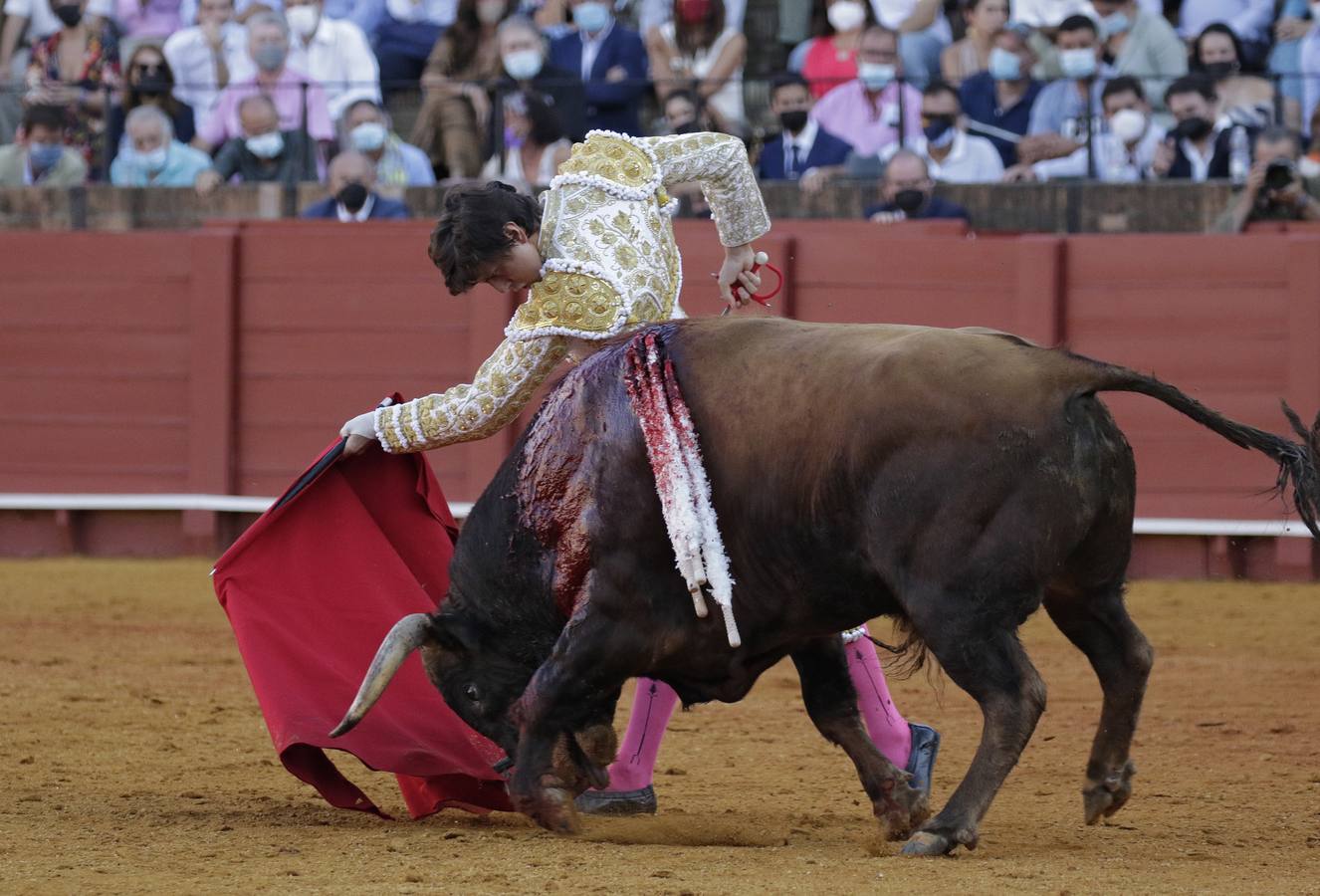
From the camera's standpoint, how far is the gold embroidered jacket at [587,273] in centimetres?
357

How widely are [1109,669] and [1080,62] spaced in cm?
532

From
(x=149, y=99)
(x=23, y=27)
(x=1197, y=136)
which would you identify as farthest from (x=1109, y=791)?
(x=23, y=27)

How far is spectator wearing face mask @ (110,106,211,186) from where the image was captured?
9312mm

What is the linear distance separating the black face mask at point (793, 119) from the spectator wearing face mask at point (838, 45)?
38cm

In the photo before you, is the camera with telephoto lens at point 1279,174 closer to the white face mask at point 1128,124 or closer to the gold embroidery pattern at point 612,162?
the white face mask at point 1128,124

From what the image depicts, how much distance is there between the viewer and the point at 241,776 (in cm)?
414

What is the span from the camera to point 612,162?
3.63m

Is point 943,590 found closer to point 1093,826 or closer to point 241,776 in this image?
point 1093,826

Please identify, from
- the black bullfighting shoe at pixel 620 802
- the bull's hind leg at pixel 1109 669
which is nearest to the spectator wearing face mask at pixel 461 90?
the black bullfighting shoe at pixel 620 802

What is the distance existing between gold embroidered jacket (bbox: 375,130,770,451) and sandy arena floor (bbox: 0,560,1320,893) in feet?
2.52

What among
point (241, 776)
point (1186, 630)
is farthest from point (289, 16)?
point (241, 776)

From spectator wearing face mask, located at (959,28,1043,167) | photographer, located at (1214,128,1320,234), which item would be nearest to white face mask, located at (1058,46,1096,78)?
spectator wearing face mask, located at (959,28,1043,167)

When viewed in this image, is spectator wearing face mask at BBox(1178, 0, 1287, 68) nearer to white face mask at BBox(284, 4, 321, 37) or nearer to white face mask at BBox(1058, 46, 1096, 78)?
white face mask at BBox(1058, 46, 1096, 78)

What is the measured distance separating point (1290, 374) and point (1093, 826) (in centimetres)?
424
